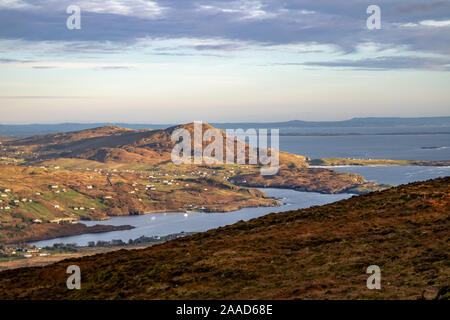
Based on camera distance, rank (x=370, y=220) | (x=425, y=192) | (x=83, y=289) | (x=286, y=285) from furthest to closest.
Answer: (x=425, y=192) → (x=370, y=220) → (x=83, y=289) → (x=286, y=285)

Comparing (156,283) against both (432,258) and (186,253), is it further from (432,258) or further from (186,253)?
(432,258)

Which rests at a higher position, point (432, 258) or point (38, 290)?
point (432, 258)
